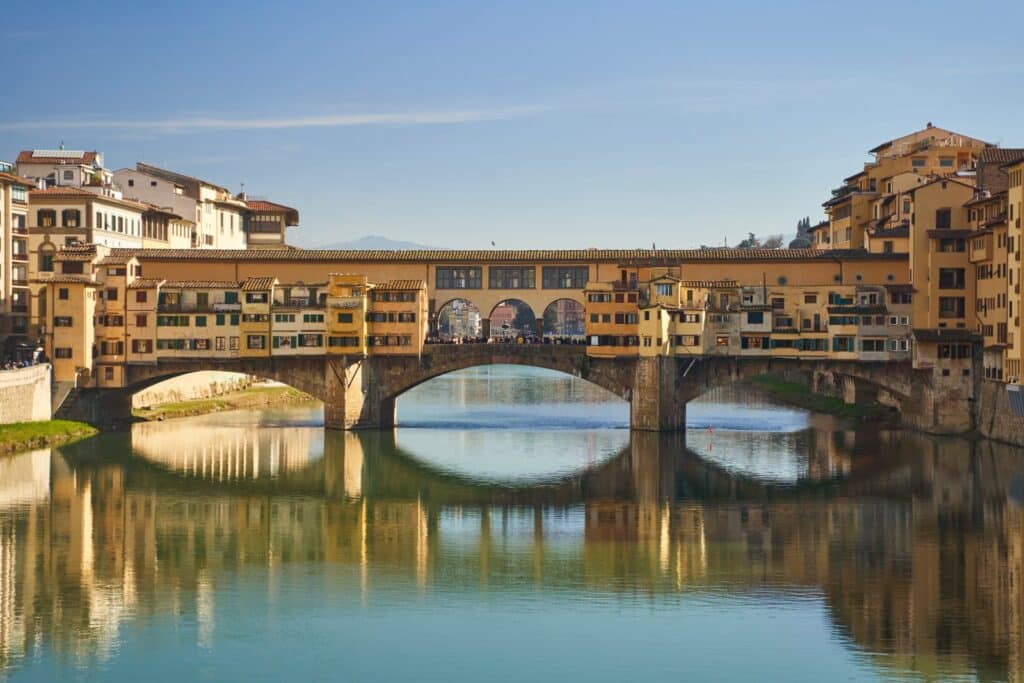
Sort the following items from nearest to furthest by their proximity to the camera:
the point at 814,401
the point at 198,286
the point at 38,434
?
the point at 38,434 → the point at 198,286 → the point at 814,401

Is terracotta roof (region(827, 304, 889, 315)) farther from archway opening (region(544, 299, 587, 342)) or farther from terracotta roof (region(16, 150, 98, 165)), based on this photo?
archway opening (region(544, 299, 587, 342))

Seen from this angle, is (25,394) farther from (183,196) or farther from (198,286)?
(183,196)

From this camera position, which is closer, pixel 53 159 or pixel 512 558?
pixel 512 558

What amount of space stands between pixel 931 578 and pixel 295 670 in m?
15.7

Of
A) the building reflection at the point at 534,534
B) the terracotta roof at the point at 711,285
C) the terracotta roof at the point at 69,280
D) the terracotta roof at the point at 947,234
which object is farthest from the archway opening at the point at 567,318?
the building reflection at the point at 534,534

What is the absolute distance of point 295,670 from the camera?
2725 centimetres

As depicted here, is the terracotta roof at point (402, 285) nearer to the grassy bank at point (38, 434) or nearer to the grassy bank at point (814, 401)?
the grassy bank at point (38, 434)

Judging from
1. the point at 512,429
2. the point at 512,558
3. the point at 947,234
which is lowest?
the point at 512,558

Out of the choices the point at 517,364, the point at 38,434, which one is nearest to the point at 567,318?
the point at 517,364

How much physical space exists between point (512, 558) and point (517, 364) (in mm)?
25571

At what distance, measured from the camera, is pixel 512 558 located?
37.1 m

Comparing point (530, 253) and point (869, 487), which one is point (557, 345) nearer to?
point (530, 253)

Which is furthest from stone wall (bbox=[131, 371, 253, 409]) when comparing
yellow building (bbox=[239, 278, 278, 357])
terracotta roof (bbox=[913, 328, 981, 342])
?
terracotta roof (bbox=[913, 328, 981, 342])

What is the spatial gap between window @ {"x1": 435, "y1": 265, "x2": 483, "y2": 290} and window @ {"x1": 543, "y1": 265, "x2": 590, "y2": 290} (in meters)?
3.13
